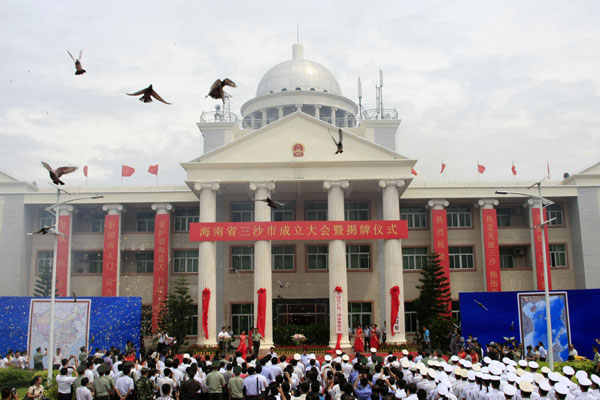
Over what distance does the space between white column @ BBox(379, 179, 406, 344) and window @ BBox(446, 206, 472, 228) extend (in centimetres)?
595

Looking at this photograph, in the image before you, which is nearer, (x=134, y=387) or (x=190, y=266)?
(x=134, y=387)

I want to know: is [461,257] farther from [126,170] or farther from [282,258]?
[126,170]

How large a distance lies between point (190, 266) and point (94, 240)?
207 inches

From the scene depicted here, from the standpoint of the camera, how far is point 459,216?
104 ft

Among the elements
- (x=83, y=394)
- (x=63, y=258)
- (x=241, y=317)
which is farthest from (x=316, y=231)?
(x=83, y=394)

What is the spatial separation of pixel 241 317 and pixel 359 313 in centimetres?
594

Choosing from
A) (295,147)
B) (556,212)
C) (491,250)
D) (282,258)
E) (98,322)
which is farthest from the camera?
(556,212)

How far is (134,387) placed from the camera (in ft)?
38.8

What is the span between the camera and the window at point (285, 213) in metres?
30.7

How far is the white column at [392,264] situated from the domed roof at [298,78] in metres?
14.5

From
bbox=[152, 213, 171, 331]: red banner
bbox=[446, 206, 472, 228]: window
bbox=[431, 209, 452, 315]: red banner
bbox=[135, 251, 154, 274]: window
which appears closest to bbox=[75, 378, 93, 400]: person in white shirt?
bbox=[152, 213, 171, 331]: red banner

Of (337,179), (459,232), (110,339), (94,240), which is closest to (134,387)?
(110,339)

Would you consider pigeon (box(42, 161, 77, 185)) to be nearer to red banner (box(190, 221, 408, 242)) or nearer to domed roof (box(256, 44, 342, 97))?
red banner (box(190, 221, 408, 242))

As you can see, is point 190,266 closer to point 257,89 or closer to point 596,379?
point 257,89
